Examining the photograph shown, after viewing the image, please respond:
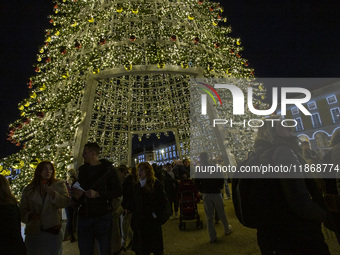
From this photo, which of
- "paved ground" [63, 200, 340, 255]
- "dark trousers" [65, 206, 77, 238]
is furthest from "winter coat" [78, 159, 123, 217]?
"dark trousers" [65, 206, 77, 238]

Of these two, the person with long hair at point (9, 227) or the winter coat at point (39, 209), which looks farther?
the winter coat at point (39, 209)

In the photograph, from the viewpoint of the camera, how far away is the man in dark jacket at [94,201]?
3.05 metres

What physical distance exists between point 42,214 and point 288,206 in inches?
122

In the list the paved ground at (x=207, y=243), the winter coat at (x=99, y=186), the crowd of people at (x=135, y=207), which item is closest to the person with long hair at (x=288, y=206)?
the crowd of people at (x=135, y=207)

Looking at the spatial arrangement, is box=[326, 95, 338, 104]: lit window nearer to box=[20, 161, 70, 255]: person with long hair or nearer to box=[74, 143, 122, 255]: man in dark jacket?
box=[74, 143, 122, 255]: man in dark jacket

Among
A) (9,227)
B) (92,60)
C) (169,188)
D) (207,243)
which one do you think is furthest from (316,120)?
(9,227)

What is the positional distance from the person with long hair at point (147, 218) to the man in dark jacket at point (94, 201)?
0.46 metres

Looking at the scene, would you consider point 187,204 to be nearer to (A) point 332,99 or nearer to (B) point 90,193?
(B) point 90,193

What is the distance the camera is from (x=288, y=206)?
5.85ft

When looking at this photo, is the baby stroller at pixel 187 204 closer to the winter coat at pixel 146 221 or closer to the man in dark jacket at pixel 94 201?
the winter coat at pixel 146 221

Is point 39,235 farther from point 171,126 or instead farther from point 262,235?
point 171,126

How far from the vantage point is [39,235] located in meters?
3.02

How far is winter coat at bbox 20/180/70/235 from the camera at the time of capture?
9.87ft

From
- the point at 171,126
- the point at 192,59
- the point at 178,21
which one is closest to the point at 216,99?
the point at 192,59
